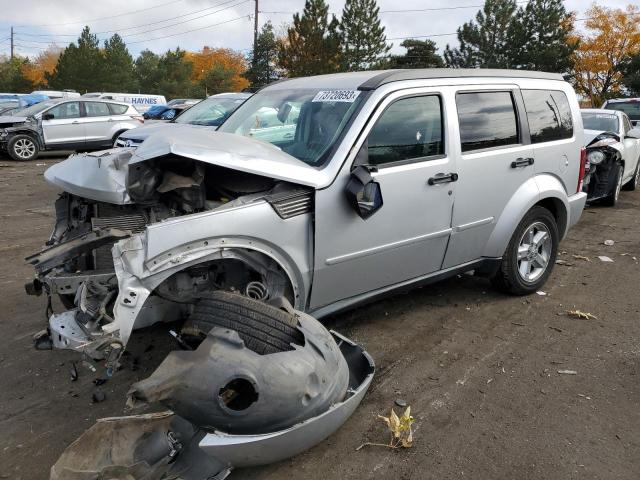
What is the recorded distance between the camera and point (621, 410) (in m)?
3.19

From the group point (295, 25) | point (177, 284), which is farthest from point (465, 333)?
point (295, 25)

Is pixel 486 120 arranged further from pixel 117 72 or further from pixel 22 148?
pixel 117 72

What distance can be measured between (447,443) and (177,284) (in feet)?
5.64

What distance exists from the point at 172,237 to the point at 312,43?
48627 millimetres

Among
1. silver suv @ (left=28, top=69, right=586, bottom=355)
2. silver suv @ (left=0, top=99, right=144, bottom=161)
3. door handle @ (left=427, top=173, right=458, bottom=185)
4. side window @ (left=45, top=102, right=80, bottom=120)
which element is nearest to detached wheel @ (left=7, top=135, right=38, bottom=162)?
silver suv @ (left=0, top=99, right=144, bottom=161)

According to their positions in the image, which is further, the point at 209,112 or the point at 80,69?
the point at 80,69

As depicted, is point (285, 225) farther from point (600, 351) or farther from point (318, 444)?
point (600, 351)

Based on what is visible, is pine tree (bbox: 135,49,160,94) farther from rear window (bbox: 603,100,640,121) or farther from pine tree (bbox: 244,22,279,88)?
rear window (bbox: 603,100,640,121)

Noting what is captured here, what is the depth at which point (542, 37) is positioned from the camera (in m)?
45.2

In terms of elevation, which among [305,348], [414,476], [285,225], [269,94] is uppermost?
[269,94]

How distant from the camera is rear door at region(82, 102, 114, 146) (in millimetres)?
15477

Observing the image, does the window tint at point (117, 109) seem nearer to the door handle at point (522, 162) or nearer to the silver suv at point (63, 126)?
the silver suv at point (63, 126)

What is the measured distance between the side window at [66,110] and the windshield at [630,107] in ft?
48.6

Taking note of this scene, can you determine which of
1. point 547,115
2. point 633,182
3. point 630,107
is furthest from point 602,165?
point 630,107
